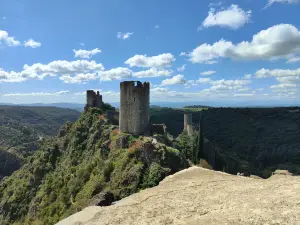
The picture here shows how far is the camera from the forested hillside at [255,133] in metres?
122

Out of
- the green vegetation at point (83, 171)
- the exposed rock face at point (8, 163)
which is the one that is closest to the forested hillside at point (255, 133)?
the green vegetation at point (83, 171)

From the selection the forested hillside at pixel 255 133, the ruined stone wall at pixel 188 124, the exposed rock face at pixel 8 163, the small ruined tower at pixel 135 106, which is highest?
the small ruined tower at pixel 135 106

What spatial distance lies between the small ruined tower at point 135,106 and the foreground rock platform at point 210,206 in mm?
17672

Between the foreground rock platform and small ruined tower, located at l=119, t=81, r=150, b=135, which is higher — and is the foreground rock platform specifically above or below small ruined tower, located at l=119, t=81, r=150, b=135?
below

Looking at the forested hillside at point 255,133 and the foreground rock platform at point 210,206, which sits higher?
the foreground rock platform at point 210,206

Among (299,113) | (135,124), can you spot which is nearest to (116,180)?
(135,124)

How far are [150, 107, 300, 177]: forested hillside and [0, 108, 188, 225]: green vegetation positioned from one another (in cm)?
7255

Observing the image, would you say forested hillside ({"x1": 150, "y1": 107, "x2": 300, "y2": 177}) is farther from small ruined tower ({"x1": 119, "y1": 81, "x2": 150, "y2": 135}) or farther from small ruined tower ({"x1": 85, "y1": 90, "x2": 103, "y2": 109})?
small ruined tower ({"x1": 119, "y1": 81, "x2": 150, "y2": 135})

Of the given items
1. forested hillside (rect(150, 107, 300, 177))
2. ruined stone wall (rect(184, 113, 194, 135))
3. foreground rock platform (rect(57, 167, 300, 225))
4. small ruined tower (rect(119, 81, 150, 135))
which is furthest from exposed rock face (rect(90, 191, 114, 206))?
forested hillside (rect(150, 107, 300, 177))

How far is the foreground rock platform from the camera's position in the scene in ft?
43.3

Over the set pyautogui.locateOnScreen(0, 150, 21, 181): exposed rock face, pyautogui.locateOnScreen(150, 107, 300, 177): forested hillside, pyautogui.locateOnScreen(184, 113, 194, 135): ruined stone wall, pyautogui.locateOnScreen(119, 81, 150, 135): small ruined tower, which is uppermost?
pyautogui.locateOnScreen(119, 81, 150, 135): small ruined tower

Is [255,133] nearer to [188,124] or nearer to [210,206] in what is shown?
[188,124]

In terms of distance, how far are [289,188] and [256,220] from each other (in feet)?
16.2

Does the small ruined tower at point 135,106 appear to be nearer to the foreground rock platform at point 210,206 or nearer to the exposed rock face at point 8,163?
the foreground rock platform at point 210,206
